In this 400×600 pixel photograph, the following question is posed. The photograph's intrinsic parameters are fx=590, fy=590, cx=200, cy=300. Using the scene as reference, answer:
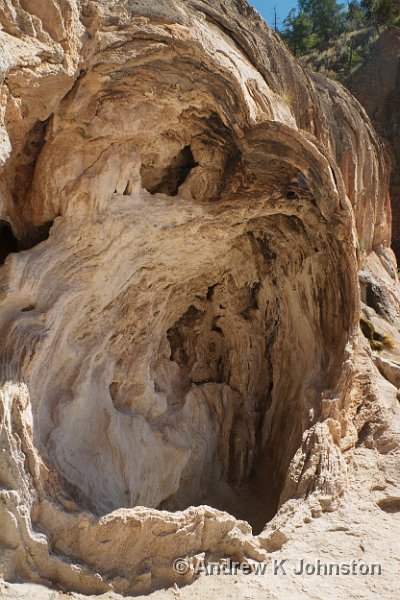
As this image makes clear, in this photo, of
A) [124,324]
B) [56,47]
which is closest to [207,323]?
[124,324]

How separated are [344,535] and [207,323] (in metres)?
3.43

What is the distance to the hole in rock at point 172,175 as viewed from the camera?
22.2 ft

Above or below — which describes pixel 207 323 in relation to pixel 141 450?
above

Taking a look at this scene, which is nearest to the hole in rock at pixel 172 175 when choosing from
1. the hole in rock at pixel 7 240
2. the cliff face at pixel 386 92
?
the hole in rock at pixel 7 240

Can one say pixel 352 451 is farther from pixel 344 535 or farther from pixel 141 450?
pixel 141 450

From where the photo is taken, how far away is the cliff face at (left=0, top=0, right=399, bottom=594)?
189 inches

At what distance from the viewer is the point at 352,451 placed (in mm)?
6578

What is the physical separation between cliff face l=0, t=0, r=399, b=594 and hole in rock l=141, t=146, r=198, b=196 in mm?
40

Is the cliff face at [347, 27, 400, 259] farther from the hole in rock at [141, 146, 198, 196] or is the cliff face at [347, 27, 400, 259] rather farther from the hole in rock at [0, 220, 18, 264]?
the hole in rock at [0, 220, 18, 264]

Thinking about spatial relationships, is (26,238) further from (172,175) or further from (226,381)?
(226,381)

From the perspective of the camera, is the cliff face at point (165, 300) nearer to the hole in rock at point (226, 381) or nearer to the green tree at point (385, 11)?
the hole in rock at point (226, 381)
